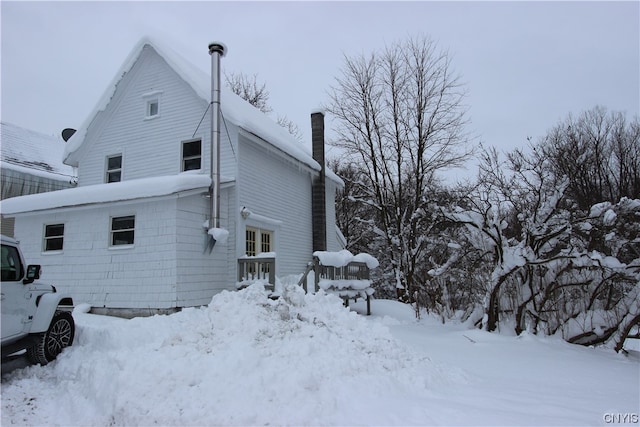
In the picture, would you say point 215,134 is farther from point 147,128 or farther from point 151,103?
point 151,103

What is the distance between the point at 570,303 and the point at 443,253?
9051 millimetres

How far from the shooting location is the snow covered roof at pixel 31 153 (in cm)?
2058

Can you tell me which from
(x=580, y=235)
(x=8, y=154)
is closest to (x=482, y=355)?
(x=580, y=235)

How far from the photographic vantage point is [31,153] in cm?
2212

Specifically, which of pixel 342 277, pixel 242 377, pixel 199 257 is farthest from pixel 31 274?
pixel 342 277

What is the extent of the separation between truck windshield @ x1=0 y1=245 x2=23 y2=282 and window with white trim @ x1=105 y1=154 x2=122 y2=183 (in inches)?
349

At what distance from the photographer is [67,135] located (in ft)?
74.7

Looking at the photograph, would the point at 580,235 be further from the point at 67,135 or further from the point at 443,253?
the point at 67,135

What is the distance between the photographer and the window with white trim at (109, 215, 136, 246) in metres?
10.9

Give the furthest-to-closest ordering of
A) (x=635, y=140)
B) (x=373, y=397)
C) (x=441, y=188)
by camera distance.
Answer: (x=635, y=140) → (x=441, y=188) → (x=373, y=397)

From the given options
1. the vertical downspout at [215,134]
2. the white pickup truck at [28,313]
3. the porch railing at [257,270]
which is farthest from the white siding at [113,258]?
the white pickup truck at [28,313]

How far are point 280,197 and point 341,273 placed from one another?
3.65 meters

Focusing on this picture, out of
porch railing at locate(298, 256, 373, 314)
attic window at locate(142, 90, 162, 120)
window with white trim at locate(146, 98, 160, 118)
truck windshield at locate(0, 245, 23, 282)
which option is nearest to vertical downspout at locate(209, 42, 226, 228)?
attic window at locate(142, 90, 162, 120)

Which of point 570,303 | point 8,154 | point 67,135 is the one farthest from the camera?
point 67,135
